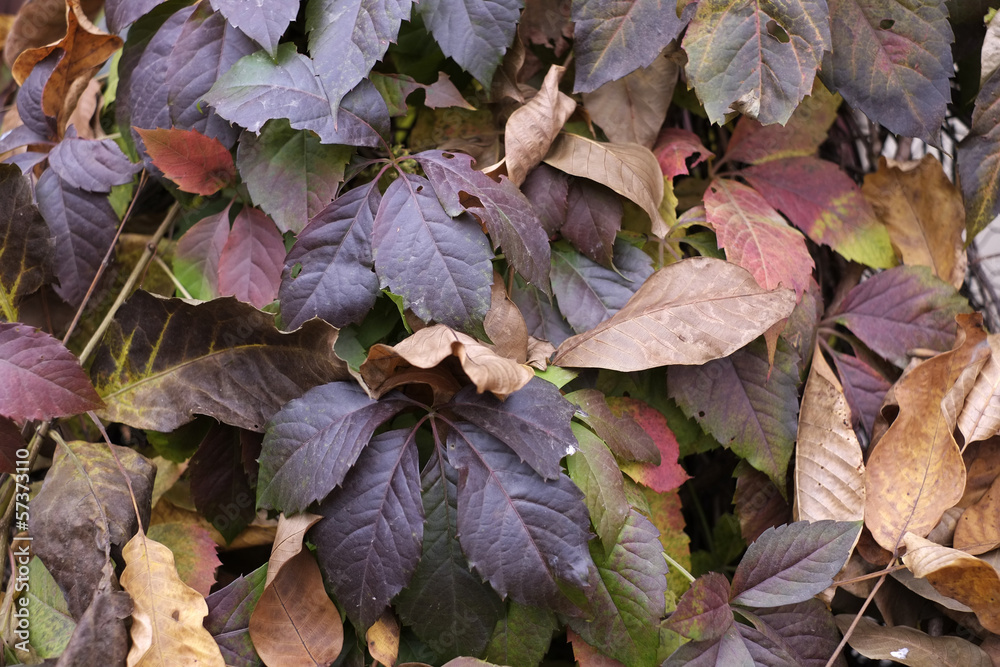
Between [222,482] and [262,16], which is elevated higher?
[262,16]

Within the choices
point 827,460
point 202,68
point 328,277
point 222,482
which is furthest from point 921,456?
point 202,68

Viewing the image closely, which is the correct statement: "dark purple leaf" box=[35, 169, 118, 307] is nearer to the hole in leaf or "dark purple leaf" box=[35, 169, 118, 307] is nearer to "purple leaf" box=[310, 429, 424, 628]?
"purple leaf" box=[310, 429, 424, 628]

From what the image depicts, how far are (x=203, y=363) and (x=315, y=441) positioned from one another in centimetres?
18

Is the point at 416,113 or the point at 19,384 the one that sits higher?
the point at 416,113

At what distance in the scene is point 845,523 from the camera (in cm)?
69

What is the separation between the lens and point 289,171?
0.75 meters

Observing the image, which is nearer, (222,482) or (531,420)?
(531,420)

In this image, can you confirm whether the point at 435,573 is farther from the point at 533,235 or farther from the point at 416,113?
the point at 416,113

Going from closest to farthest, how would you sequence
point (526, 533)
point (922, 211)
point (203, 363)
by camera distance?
point (526, 533)
point (203, 363)
point (922, 211)

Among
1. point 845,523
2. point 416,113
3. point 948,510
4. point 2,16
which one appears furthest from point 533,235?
point 2,16

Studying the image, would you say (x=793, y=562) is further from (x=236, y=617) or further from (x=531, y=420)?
(x=236, y=617)

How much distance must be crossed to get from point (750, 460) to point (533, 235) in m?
0.34

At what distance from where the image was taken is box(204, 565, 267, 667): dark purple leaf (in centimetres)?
68

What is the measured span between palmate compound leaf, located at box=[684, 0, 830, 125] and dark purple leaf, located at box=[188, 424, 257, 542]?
2.04 ft
